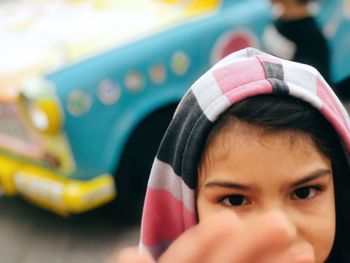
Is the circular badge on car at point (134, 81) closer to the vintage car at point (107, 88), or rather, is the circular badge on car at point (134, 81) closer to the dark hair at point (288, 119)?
the vintage car at point (107, 88)

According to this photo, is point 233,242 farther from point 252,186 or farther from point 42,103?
point 42,103

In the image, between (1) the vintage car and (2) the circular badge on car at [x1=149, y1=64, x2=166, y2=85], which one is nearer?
(1) the vintage car

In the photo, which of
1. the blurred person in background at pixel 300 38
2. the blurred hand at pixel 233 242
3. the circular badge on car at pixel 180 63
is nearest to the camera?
the blurred hand at pixel 233 242

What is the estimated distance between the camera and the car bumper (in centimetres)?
265

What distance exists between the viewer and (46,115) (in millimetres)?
2465

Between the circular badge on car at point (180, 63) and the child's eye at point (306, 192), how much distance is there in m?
1.85

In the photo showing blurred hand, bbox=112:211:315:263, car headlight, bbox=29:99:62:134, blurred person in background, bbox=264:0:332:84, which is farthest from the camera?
car headlight, bbox=29:99:62:134

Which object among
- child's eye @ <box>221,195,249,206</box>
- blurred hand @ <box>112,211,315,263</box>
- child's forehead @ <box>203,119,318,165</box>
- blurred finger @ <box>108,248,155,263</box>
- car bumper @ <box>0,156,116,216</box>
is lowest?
car bumper @ <box>0,156,116,216</box>

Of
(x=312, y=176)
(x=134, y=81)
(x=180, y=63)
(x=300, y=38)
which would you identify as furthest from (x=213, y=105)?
(x=180, y=63)

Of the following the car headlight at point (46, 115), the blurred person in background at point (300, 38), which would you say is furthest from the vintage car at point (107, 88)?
the blurred person in background at point (300, 38)

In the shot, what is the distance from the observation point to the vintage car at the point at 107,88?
2549 mm

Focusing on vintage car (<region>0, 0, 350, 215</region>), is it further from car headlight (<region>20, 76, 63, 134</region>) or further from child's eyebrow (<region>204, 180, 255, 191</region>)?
child's eyebrow (<region>204, 180, 255, 191</region>)

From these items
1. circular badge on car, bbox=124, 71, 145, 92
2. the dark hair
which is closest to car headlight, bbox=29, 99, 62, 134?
circular badge on car, bbox=124, 71, 145, 92

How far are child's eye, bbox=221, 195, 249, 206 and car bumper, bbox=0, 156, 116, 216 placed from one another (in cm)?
174
